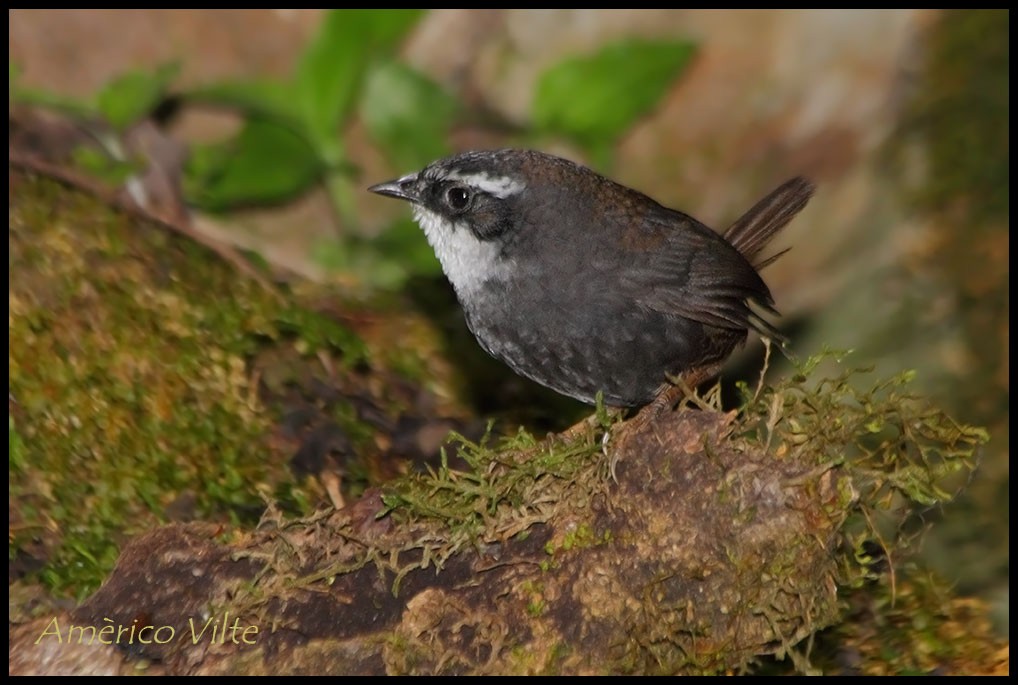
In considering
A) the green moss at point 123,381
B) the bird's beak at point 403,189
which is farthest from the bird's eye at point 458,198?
the green moss at point 123,381

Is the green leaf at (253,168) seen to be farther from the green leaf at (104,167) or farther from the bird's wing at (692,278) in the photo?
the bird's wing at (692,278)

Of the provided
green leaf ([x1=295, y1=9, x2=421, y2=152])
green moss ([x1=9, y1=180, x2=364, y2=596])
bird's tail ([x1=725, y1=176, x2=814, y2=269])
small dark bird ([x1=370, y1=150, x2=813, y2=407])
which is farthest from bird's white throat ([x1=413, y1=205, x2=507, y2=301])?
green leaf ([x1=295, y1=9, x2=421, y2=152])

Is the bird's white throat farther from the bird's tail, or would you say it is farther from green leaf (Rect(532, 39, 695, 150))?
green leaf (Rect(532, 39, 695, 150))

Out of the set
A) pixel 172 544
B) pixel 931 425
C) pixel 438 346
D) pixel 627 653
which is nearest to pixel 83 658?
pixel 172 544

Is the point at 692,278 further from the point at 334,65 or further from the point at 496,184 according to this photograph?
the point at 334,65

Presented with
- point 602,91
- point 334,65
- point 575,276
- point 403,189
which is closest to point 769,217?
point 575,276
